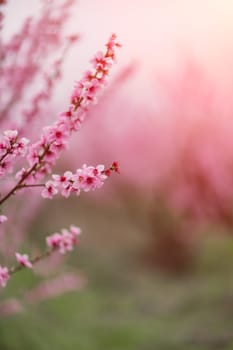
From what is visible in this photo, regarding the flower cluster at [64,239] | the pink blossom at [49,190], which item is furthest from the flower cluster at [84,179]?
the flower cluster at [64,239]

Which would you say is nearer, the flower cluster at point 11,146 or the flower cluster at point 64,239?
the flower cluster at point 11,146

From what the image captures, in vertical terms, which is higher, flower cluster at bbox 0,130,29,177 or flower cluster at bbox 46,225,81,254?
flower cluster at bbox 46,225,81,254

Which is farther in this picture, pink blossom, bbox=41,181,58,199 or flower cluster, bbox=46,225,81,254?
flower cluster, bbox=46,225,81,254

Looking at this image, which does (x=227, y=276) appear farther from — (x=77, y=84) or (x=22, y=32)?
(x=77, y=84)

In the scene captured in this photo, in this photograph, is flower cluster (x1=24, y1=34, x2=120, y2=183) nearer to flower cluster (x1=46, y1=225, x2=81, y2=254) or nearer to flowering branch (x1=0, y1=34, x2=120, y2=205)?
flowering branch (x1=0, y1=34, x2=120, y2=205)

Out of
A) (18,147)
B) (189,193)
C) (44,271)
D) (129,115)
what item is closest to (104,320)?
(44,271)

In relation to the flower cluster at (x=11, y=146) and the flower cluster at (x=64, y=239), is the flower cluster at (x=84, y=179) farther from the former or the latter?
the flower cluster at (x=64, y=239)

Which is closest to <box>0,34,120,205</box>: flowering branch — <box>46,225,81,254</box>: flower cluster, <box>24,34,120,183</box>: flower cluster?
<box>24,34,120,183</box>: flower cluster

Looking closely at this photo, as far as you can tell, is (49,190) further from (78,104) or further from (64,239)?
(64,239)

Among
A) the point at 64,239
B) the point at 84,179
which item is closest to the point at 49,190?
the point at 84,179

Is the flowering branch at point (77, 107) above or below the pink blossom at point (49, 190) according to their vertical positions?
above

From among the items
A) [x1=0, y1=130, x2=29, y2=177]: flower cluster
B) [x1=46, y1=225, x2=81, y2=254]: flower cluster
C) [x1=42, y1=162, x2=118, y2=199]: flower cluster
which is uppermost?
[x1=46, y1=225, x2=81, y2=254]: flower cluster
